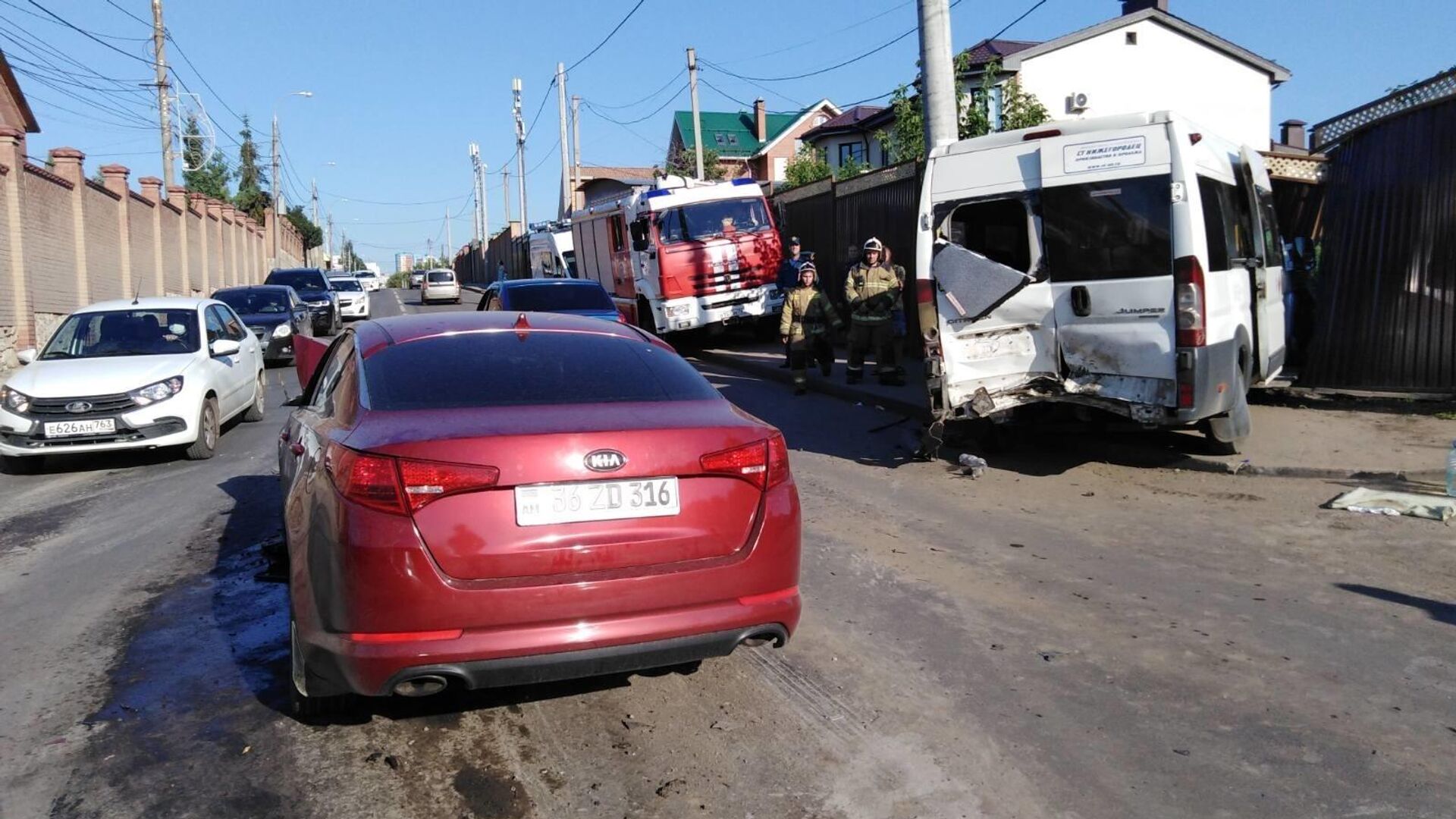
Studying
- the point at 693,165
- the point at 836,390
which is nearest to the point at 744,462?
the point at 836,390

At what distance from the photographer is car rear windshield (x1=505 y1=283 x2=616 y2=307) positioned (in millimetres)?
16000

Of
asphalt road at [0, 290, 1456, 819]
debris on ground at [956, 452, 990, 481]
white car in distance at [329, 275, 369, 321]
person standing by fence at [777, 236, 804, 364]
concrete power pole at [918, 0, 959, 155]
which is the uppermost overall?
concrete power pole at [918, 0, 959, 155]

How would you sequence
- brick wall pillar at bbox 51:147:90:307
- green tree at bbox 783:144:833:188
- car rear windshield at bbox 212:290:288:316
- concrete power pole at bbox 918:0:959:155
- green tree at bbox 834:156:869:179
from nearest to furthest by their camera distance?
concrete power pole at bbox 918:0:959:155 < car rear windshield at bbox 212:290:288:316 < brick wall pillar at bbox 51:147:90:307 < green tree at bbox 834:156:869:179 < green tree at bbox 783:144:833:188

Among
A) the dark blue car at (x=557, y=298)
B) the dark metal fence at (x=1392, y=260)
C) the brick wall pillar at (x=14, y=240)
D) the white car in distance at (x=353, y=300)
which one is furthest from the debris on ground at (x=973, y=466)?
the white car in distance at (x=353, y=300)

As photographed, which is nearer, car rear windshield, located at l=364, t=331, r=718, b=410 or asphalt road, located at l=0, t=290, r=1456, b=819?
asphalt road, located at l=0, t=290, r=1456, b=819

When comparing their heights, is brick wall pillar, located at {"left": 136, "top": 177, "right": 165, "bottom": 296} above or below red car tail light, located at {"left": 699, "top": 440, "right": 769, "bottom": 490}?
above

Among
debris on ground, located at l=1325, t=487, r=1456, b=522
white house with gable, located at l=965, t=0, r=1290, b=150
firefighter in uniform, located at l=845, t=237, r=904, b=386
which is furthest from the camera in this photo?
white house with gable, located at l=965, t=0, r=1290, b=150

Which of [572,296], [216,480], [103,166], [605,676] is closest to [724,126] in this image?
[103,166]

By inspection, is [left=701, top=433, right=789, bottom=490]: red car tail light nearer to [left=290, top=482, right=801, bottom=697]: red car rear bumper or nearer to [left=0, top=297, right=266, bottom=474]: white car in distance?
[left=290, top=482, right=801, bottom=697]: red car rear bumper

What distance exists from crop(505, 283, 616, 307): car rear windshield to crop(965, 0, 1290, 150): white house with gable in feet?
77.2

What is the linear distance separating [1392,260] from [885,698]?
8.86 m

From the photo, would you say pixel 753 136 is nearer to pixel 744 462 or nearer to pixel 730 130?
pixel 730 130

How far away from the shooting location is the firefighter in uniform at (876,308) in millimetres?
12789

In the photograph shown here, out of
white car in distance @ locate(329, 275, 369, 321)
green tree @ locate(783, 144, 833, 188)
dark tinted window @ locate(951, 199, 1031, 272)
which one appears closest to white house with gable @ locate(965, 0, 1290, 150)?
green tree @ locate(783, 144, 833, 188)
